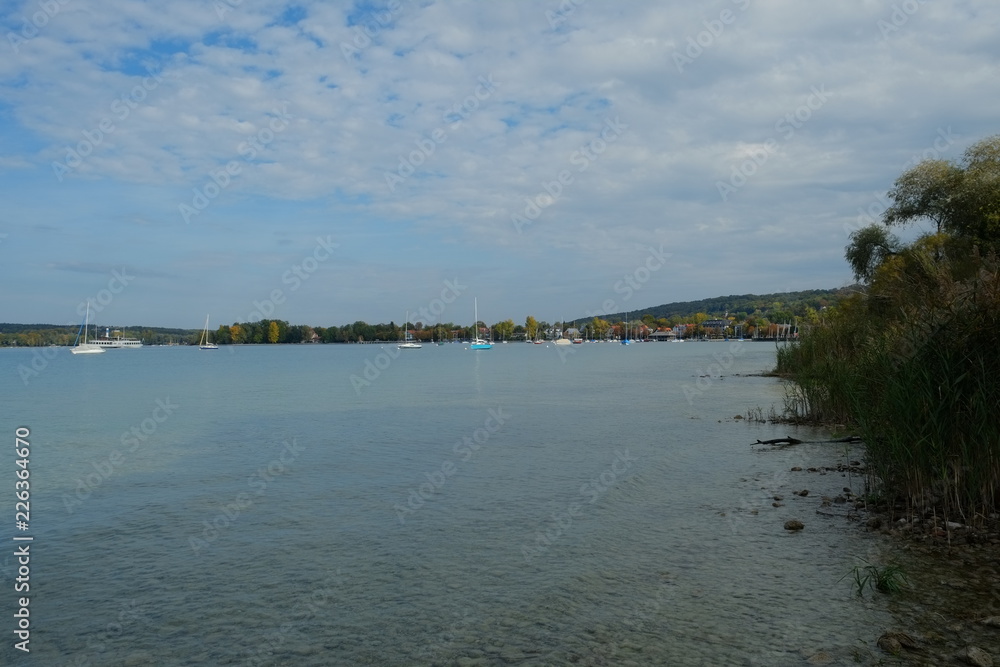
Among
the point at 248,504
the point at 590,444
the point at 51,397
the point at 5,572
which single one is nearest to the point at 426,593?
the point at 5,572

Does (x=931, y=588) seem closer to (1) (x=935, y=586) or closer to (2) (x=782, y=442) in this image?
(1) (x=935, y=586)

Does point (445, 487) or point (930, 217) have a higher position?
point (930, 217)

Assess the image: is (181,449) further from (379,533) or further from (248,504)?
(379,533)

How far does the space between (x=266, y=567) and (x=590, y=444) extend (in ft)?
44.7

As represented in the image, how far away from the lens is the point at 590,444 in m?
22.5

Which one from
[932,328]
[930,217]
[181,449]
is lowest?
[181,449]

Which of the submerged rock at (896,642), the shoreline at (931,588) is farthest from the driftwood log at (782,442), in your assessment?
the submerged rock at (896,642)

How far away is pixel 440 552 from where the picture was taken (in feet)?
36.0

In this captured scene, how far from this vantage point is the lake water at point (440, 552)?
7523 mm
